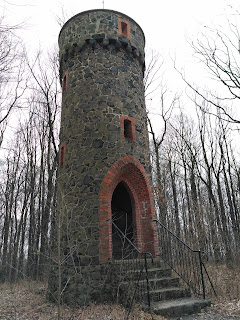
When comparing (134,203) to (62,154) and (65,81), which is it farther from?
(65,81)

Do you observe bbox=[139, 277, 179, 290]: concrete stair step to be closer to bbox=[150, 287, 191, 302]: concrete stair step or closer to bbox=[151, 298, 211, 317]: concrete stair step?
bbox=[150, 287, 191, 302]: concrete stair step

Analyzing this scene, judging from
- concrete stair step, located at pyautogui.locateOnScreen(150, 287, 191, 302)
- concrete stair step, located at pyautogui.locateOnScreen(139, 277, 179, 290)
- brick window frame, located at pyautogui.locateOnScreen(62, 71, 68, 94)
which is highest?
brick window frame, located at pyautogui.locateOnScreen(62, 71, 68, 94)

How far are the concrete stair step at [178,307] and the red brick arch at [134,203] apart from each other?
2.02 metres

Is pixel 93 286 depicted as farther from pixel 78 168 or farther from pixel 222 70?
pixel 222 70

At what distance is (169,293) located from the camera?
6164mm

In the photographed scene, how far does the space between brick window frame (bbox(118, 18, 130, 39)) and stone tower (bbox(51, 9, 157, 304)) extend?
0.13 ft

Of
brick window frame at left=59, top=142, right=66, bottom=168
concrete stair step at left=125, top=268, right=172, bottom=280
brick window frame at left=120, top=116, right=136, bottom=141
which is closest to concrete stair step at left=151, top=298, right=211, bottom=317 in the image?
concrete stair step at left=125, top=268, right=172, bottom=280

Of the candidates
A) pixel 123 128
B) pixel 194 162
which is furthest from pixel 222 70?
pixel 194 162

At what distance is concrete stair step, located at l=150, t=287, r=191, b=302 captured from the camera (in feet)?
19.7

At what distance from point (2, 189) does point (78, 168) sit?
1375cm

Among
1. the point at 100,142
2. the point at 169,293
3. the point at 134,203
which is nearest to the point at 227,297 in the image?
the point at 169,293

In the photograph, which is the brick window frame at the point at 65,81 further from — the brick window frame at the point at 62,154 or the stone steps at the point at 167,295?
the stone steps at the point at 167,295

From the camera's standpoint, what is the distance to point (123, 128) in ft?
28.6

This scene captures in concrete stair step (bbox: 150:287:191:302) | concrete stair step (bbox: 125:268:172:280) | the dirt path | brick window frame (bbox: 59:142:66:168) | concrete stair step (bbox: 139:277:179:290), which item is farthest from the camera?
brick window frame (bbox: 59:142:66:168)
